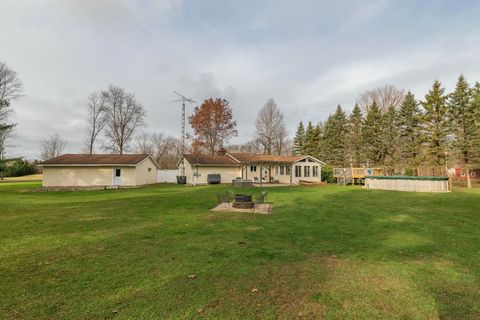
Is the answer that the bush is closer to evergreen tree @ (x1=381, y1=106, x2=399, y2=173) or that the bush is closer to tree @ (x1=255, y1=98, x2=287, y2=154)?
tree @ (x1=255, y1=98, x2=287, y2=154)

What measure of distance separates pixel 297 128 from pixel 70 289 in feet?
152

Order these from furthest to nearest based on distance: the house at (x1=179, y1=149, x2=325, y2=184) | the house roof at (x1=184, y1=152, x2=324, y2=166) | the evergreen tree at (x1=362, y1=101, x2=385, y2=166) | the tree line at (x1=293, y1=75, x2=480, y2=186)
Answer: the evergreen tree at (x1=362, y1=101, x2=385, y2=166), the house at (x1=179, y1=149, x2=325, y2=184), the house roof at (x1=184, y1=152, x2=324, y2=166), the tree line at (x1=293, y1=75, x2=480, y2=186)

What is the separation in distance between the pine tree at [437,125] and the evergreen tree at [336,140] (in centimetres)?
1337

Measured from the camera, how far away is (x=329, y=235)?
22.7 ft

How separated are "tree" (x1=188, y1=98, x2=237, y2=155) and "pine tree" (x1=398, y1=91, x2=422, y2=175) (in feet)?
77.2

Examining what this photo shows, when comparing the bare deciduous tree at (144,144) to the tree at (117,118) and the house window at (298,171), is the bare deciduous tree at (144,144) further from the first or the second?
the house window at (298,171)

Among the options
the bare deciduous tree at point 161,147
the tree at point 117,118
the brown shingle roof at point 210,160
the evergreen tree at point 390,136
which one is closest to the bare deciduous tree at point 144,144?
the bare deciduous tree at point 161,147

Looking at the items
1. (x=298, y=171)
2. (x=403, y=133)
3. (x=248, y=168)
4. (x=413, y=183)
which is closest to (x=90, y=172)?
(x=248, y=168)

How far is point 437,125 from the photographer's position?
2812cm

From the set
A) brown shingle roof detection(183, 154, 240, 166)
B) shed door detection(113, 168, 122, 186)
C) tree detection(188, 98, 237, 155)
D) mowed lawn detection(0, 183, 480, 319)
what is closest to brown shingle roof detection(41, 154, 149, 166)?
shed door detection(113, 168, 122, 186)

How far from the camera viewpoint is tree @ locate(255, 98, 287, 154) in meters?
41.4

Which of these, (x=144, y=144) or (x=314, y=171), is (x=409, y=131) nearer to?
(x=314, y=171)

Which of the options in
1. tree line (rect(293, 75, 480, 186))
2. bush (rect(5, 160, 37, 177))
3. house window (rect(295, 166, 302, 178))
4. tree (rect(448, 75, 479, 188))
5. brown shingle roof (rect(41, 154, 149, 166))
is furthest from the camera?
bush (rect(5, 160, 37, 177))

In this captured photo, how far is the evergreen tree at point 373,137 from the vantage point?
119 feet
